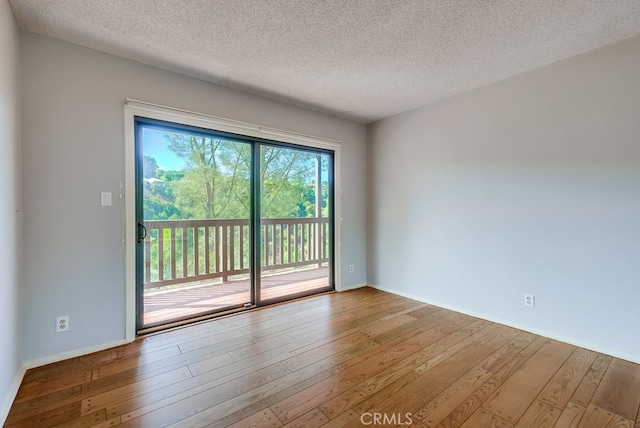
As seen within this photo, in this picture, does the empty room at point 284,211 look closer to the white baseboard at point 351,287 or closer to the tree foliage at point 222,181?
the tree foliage at point 222,181

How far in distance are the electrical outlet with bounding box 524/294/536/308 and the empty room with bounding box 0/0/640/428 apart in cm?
3

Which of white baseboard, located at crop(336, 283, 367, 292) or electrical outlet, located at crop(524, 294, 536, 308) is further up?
electrical outlet, located at crop(524, 294, 536, 308)

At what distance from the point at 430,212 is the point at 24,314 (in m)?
3.76

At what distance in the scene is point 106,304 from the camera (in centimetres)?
230

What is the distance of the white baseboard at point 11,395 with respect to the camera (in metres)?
1.50

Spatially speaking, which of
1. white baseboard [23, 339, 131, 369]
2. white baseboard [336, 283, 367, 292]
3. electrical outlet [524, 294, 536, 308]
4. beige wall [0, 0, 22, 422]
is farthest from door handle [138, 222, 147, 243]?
electrical outlet [524, 294, 536, 308]

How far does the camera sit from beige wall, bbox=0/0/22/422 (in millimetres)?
1575

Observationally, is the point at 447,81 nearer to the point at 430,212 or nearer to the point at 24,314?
the point at 430,212

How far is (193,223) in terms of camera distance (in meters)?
2.95

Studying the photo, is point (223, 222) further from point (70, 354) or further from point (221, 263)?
point (70, 354)

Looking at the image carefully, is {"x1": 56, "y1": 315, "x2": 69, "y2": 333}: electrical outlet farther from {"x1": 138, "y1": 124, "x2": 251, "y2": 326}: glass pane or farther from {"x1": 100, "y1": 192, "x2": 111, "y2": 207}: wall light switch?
{"x1": 100, "y1": 192, "x2": 111, "y2": 207}: wall light switch

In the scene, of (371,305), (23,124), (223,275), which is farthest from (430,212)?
(23,124)

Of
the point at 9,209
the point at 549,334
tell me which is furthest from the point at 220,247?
the point at 549,334

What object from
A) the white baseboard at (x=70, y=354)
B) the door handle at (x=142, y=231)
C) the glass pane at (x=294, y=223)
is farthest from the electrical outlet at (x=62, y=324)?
the glass pane at (x=294, y=223)
